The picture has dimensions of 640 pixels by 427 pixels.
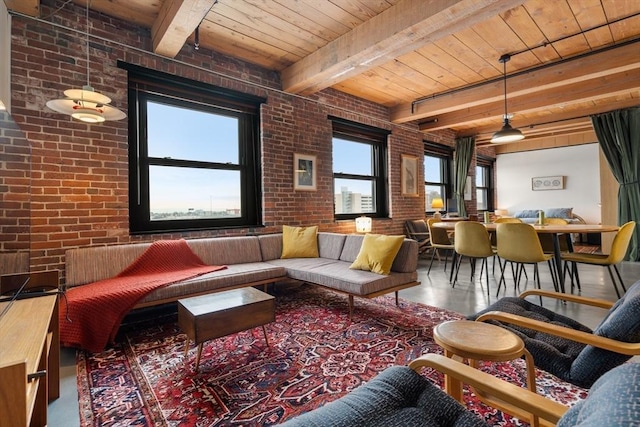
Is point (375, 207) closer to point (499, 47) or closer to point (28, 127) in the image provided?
point (499, 47)

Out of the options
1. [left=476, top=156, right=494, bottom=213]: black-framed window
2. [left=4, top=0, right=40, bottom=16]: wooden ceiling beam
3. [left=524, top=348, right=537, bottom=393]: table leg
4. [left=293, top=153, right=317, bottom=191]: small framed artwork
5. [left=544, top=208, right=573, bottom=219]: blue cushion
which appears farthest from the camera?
[left=476, top=156, right=494, bottom=213]: black-framed window

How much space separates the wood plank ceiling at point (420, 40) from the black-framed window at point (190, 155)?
0.50 metres

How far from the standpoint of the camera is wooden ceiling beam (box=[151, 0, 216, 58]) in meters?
2.40

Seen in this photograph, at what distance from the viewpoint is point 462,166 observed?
725 centimetres

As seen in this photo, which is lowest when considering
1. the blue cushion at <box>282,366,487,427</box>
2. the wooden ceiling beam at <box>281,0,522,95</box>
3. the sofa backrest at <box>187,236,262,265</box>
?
the blue cushion at <box>282,366,487,427</box>

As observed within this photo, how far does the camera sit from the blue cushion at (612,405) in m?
0.55

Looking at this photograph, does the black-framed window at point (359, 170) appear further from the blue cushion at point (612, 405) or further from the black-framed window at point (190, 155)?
the blue cushion at point (612, 405)

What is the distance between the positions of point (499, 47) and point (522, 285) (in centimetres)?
301

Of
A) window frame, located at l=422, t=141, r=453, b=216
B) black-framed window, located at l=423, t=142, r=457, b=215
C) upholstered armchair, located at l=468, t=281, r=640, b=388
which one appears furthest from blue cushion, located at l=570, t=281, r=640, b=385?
window frame, located at l=422, t=141, r=453, b=216

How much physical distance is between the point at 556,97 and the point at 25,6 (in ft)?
21.7

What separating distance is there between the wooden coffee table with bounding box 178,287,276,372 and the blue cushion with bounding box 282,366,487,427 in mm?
1179

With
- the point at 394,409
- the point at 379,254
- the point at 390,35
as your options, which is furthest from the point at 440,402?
the point at 390,35

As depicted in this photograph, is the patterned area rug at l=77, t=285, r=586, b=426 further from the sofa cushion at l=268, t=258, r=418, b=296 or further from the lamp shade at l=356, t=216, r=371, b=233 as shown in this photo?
the lamp shade at l=356, t=216, r=371, b=233

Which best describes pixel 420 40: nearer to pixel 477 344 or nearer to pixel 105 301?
pixel 477 344
